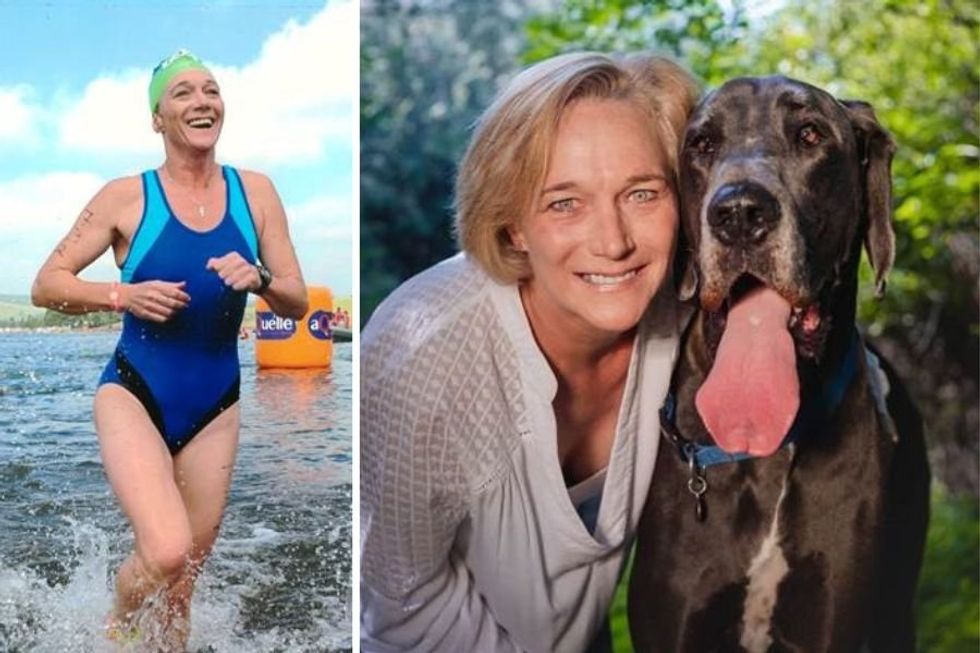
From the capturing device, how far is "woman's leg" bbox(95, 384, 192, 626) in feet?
10.6

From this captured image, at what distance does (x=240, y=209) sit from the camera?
3.33 metres

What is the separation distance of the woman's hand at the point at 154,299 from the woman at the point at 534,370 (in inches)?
16.0

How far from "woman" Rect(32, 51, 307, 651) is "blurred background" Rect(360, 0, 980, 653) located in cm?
32

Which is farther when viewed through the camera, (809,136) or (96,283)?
(96,283)

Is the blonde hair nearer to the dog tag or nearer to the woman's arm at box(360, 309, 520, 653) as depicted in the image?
the woman's arm at box(360, 309, 520, 653)

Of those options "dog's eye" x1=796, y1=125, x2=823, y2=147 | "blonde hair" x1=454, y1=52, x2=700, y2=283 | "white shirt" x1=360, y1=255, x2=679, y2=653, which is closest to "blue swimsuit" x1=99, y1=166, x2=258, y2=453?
"white shirt" x1=360, y1=255, x2=679, y2=653

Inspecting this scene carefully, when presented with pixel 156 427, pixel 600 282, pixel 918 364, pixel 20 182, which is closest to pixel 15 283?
pixel 20 182

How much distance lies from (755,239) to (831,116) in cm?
34

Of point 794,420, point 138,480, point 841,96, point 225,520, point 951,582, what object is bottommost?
point 951,582

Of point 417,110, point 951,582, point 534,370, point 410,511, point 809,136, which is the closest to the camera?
point 809,136

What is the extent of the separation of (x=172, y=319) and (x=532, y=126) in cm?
85

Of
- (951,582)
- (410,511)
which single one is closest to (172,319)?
(410,511)

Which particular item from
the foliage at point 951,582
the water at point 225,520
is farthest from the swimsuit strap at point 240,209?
the foliage at point 951,582

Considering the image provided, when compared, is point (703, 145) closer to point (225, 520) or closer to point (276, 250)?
point (276, 250)
